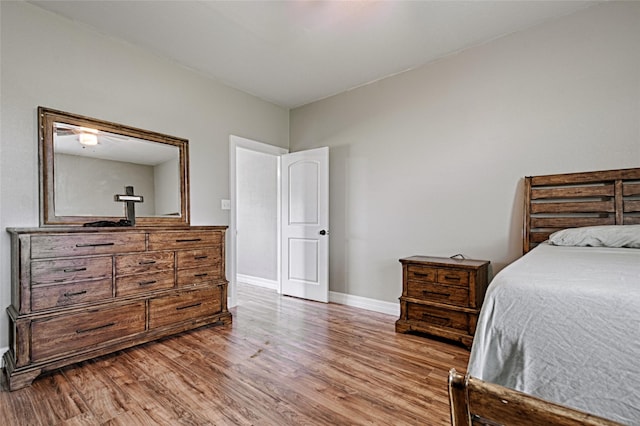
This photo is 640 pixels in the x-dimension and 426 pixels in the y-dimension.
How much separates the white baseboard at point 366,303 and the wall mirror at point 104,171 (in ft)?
6.71

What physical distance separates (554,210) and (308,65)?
265 cm

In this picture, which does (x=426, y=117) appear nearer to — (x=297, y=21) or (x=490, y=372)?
(x=297, y=21)

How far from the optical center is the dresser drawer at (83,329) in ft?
6.65

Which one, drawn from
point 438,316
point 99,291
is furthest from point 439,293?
point 99,291

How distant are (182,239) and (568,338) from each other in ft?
9.10

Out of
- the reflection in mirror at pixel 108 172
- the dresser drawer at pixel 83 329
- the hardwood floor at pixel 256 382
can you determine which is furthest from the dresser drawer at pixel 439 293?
the reflection in mirror at pixel 108 172

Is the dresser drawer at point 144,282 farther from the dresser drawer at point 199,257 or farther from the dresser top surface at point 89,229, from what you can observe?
the dresser top surface at point 89,229

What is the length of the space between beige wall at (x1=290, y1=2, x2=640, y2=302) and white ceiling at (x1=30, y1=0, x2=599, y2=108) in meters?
0.25

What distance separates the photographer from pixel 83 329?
2.20 metres

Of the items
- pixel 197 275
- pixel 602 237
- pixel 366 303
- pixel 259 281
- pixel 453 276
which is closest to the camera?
pixel 602 237

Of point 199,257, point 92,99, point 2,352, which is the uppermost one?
point 92,99

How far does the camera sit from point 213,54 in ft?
9.95

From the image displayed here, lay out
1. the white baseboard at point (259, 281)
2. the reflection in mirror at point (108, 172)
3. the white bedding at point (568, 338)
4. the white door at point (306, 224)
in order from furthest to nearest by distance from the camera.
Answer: the white baseboard at point (259, 281)
the white door at point (306, 224)
the reflection in mirror at point (108, 172)
the white bedding at point (568, 338)

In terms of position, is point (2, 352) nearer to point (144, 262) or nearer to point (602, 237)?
point (144, 262)
